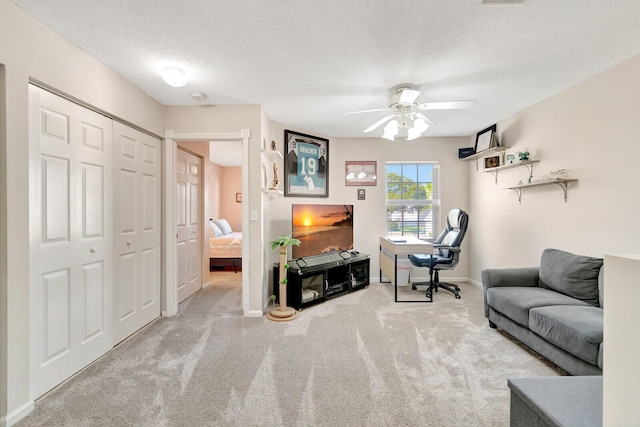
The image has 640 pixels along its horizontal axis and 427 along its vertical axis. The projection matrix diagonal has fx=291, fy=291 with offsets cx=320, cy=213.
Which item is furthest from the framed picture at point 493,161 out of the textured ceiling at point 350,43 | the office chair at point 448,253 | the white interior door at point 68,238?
the white interior door at point 68,238

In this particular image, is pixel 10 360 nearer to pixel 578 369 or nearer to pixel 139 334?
pixel 139 334

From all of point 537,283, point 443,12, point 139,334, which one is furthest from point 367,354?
point 443,12

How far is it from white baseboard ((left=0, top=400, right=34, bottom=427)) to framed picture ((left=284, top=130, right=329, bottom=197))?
3.10m

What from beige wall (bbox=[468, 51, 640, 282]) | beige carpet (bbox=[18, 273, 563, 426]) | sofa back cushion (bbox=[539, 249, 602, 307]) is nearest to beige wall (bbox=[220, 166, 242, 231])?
beige carpet (bbox=[18, 273, 563, 426])

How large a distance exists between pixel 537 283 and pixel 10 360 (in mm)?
4177

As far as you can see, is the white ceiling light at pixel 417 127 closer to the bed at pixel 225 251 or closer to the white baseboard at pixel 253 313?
the white baseboard at pixel 253 313

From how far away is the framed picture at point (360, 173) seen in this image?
4.82 m

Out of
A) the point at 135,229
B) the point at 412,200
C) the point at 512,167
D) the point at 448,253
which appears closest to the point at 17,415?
the point at 135,229

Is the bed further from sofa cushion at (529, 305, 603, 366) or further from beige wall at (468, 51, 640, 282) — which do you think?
sofa cushion at (529, 305, 603, 366)

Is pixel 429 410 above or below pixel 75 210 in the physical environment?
below

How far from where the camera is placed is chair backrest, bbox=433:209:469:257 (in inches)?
155

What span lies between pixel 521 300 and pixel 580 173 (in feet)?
4.52

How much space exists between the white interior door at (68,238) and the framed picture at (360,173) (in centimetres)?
325

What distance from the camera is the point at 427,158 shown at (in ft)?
15.8
